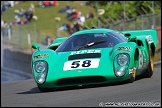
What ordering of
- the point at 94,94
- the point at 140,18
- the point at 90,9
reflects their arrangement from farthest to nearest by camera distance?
the point at 90,9 → the point at 140,18 → the point at 94,94

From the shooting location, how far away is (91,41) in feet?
29.7

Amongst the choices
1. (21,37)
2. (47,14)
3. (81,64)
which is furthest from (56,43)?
(47,14)

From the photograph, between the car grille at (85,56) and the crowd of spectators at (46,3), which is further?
the crowd of spectators at (46,3)

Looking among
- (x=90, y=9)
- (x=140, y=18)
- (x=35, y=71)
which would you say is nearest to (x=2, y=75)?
(x=140, y=18)

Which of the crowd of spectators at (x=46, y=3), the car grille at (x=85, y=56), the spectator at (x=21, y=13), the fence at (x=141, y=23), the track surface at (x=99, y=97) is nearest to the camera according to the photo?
the track surface at (x=99, y=97)

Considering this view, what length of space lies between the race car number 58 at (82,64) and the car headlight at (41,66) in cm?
36

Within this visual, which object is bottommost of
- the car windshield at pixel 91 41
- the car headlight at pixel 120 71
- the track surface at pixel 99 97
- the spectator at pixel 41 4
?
the track surface at pixel 99 97

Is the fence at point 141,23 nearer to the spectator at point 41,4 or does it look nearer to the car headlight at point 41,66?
the car headlight at point 41,66

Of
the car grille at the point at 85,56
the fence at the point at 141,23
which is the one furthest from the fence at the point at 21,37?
the car grille at the point at 85,56

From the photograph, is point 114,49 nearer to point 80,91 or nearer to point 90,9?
point 80,91

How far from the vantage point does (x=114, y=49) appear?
8.18 meters

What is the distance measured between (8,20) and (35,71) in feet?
103

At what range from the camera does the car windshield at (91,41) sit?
888 centimetres

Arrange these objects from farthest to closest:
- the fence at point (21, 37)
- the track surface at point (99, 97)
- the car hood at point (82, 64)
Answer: the fence at point (21, 37), the car hood at point (82, 64), the track surface at point (99, 97)
